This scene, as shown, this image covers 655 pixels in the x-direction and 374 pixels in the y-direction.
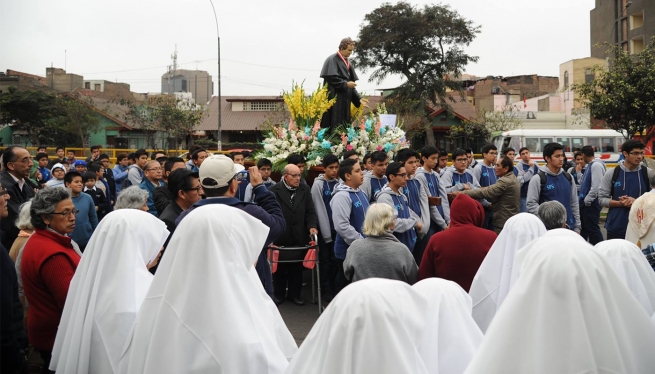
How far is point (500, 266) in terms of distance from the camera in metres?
4.96

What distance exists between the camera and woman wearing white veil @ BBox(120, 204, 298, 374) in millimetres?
3328

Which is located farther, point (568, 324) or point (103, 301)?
point (103, 301)

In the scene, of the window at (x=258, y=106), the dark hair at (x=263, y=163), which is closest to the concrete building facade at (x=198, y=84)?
the window at (x=258, y=106)

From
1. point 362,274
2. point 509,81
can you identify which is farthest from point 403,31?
point 362,274

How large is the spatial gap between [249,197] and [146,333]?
524 cm

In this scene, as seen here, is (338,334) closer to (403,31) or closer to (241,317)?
(241,317)

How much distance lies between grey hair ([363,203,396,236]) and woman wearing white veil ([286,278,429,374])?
2972mm

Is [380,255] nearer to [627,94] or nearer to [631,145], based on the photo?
[631,145]

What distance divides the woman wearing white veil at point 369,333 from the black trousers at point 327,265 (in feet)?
20.9

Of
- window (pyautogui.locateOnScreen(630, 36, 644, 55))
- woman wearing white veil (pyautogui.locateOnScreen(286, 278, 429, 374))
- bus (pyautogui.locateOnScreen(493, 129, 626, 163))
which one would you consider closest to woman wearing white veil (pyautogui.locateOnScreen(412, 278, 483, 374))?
woman wearing white veil (pyautogui.locateOnScreen(286, 278, 429, 374))

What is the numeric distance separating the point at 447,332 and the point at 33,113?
151ft

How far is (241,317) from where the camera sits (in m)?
3.37

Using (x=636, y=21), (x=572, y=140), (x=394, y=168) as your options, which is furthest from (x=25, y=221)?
(x=636, y=21)

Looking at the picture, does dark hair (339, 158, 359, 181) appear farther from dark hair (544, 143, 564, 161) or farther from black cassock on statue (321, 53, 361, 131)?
dark hair (544, 143, 564, 161)
